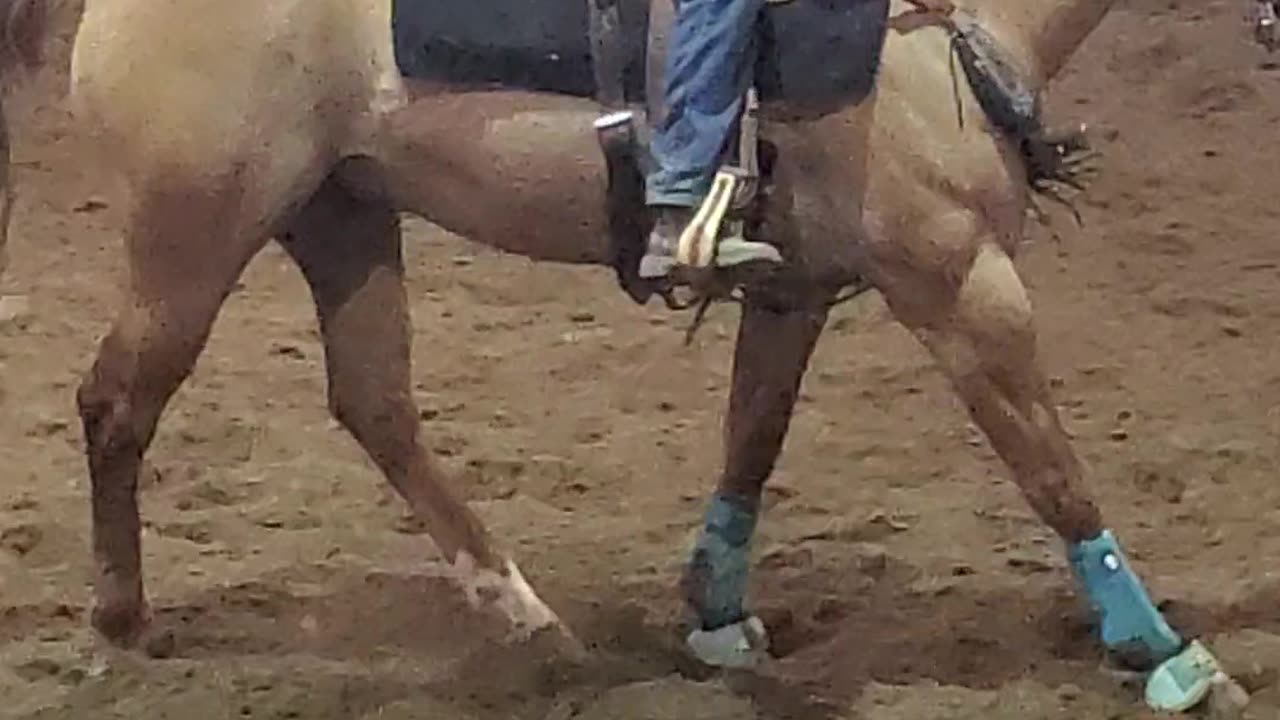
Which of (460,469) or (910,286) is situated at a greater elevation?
(910,286)

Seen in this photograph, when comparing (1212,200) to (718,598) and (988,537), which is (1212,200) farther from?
(718,598)

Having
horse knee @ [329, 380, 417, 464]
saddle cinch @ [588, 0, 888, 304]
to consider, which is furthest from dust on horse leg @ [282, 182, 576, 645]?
saddle cinch @ [588, 0, 888, 304]

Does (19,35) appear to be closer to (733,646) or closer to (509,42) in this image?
(509,42)

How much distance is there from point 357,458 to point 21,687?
895mm

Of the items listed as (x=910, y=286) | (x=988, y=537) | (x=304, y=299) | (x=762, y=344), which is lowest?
(x=304, y=299)

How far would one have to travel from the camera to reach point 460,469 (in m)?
3.48

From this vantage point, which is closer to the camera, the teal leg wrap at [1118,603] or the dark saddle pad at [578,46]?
the dark saddle pad at [578,46]

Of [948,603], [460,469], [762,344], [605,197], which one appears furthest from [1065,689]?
[460,469]

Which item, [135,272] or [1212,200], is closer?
[135,272]

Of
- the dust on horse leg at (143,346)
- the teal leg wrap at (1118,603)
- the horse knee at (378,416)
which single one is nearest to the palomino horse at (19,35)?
the dust on horse leg at (143,346)

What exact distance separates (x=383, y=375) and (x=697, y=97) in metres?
0.72

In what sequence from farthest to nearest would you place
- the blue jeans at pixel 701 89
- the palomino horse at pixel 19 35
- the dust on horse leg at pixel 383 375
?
the dust on horse leg at pixel 383 375 < the palomino horse at pixel 19 35 < the blue jeans at pixel 701 89

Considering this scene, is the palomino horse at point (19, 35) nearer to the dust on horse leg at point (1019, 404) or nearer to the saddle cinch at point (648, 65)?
the saddle cinch at point (648, 65)

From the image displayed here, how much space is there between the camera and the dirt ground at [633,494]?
273 centimetres
